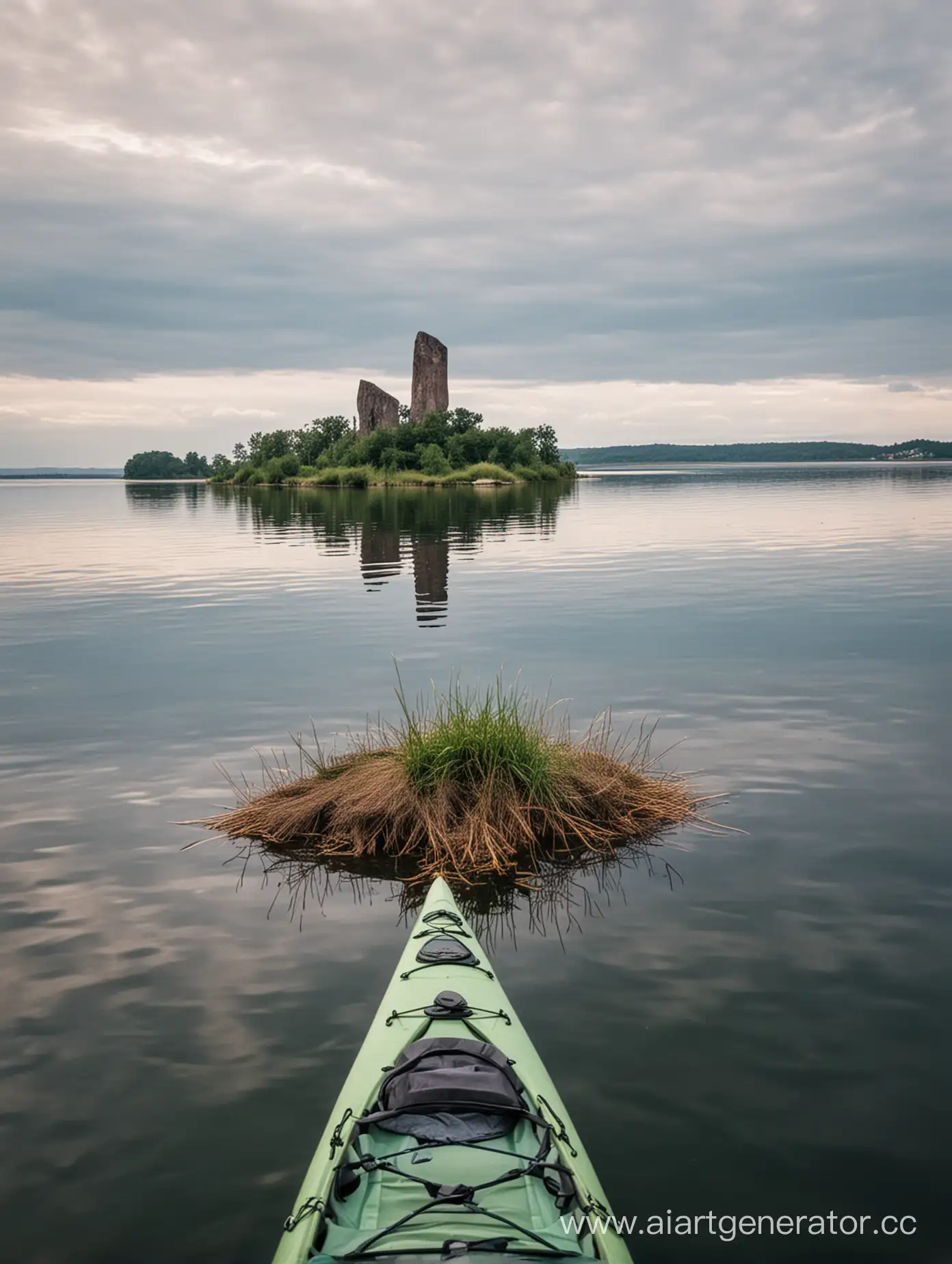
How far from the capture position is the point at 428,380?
10038cm

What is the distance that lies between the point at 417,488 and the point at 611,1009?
80.3m

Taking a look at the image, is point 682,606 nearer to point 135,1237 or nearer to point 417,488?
point 135,1237

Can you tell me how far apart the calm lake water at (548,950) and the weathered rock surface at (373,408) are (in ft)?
277

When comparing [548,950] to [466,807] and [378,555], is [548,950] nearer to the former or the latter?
[466,807]

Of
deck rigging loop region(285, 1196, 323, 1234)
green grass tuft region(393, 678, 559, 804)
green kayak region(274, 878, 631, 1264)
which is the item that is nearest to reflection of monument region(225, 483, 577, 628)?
green grass tuft region(393, 678, 559, 804)

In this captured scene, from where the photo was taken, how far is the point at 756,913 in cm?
750

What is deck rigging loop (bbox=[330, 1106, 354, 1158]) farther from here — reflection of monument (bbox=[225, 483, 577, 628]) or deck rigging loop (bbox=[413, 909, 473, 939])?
reflection of monument (bbox=[225, 483, 577, 628])

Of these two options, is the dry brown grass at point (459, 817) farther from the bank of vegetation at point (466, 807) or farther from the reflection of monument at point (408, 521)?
the reflection of monument at point (408, 521)

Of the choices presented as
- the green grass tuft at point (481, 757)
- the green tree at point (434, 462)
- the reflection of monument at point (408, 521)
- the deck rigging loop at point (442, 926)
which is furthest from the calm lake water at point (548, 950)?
the green tree at point (434, 462)

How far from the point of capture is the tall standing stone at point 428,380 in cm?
10000

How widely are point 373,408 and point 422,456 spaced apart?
13.2 m

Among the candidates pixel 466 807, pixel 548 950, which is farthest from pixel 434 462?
pixel 548 950

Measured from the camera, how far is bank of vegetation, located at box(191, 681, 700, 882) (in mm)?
8812

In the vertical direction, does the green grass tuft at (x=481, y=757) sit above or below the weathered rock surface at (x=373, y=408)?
below
